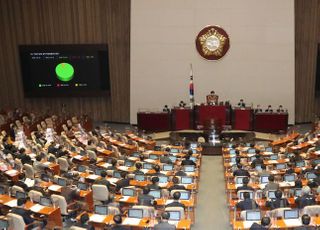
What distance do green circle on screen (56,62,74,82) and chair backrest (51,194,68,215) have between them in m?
17.9

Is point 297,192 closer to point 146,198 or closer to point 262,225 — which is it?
point 262,225

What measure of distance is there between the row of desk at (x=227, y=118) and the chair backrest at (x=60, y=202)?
578 inches

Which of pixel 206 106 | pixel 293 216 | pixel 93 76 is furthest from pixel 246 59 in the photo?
pixel 293 216

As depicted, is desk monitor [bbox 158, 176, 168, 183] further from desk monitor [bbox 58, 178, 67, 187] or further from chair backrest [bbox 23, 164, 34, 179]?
chair backrest [bbox 23, 164, 34, 179]

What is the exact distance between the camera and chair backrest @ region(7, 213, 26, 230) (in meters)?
11.8

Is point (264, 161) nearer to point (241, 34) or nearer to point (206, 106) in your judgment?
point (206, 106)

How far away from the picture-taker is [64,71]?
30484 mm

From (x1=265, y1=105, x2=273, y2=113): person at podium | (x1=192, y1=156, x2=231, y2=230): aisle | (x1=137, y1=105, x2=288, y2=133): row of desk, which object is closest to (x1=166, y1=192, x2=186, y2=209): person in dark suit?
(x1=192, y1=156, x2=231, y2=230): aisle

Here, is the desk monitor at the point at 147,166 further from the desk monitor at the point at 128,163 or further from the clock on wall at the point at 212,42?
the clock on wall at the point at 212,42

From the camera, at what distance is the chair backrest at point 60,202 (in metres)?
13.5

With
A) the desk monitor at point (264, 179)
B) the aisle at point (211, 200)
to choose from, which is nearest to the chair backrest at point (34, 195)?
the aisle at point (211, 200)

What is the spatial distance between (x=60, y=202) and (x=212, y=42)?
60.6 ft

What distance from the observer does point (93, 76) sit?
1201 inches

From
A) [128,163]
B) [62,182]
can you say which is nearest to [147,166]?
[128,163]
